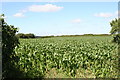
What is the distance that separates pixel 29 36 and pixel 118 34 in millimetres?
63224

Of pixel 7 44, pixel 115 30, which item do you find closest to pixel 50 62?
pixel 7 44

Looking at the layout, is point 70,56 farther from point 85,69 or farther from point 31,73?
point 31,73

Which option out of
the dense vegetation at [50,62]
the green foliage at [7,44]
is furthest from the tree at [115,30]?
the green foliage at [7,44]

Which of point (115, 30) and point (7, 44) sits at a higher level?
point (115, 30)

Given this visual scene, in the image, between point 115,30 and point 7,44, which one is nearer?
point 115,30

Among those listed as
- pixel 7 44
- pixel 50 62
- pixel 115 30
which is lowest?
pixel 50 62

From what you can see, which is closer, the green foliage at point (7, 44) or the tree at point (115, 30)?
the tree at point (115, 30)

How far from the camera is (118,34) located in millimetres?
8312

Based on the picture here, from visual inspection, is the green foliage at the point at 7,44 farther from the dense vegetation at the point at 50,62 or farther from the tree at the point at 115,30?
the tree at the point at 115,30

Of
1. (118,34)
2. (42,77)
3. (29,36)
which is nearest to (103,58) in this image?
(42,77)

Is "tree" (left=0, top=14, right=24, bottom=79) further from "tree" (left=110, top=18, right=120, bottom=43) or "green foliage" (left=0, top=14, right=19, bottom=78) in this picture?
"tree" (left=110, top=18, right=120, bottom=43)

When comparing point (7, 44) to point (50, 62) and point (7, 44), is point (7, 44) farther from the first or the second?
point (50, 62)

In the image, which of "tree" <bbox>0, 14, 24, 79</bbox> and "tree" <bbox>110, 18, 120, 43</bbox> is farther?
"tree" <bbox>0, 14, 24, 79</bbox>

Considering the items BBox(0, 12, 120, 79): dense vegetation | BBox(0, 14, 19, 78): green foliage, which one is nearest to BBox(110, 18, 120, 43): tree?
BBox(0, 12, 120, 79): dense vegetation
